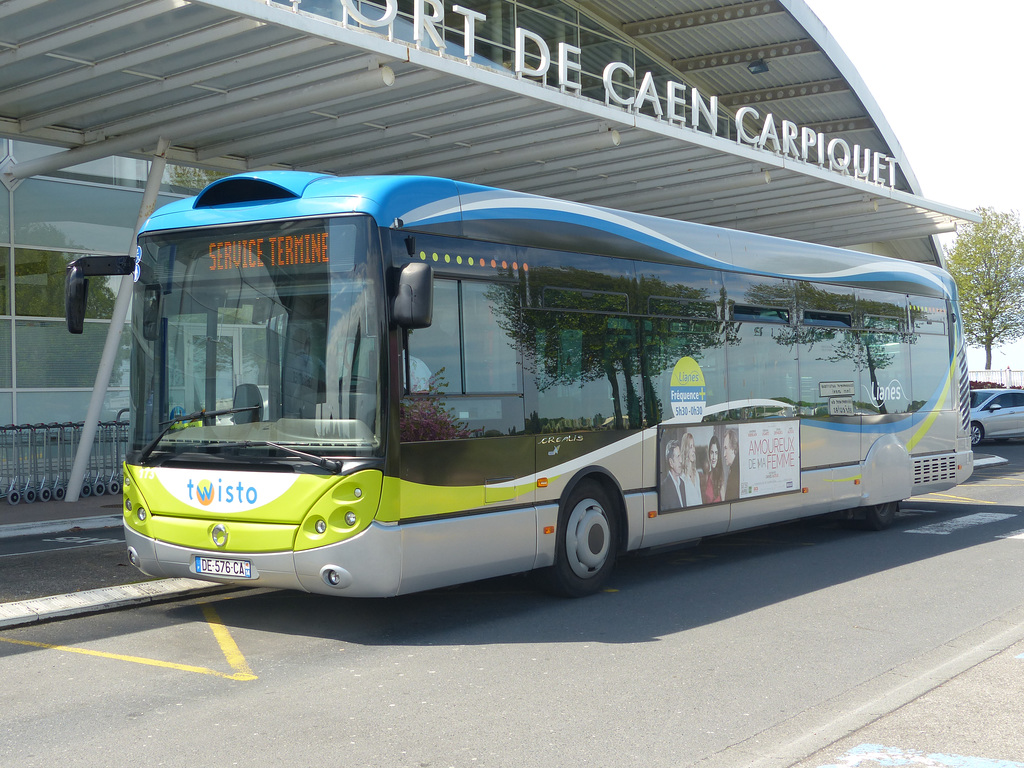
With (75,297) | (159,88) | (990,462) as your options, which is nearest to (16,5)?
(159,88)

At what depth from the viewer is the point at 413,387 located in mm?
7027

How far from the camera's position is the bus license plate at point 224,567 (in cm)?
704

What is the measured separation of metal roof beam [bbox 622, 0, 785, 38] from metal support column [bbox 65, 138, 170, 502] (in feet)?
45.3

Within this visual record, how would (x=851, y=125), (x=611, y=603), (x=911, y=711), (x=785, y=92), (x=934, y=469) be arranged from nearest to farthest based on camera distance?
(x=911, y=711) < (x=611, y=603) < (x=934, y=469) < (x=785, y=92) < (x=851, y=125)

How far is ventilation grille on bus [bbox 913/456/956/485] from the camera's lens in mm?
13095

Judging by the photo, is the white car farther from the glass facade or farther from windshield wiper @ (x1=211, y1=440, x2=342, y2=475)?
windshield wiper @ (x1=211, y1=440, x2=342, y2=475)

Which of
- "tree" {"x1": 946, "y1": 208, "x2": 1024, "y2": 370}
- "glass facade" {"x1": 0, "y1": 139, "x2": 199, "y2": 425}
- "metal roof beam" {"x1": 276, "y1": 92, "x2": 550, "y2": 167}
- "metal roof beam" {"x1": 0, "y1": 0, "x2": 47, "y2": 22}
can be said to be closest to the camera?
Result: "metal roof beam" {"x1": 0, "y1": 0, "x2": 47, "y2": 22}

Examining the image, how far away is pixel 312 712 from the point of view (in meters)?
5.50

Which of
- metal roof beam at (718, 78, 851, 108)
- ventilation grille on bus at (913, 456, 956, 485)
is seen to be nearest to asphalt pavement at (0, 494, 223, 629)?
ventilation grille on bus at (913, 456, 956, 485)

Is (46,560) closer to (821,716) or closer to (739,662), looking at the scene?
(739,662)

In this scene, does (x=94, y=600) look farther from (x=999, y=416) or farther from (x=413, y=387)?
(x=999, y=416)

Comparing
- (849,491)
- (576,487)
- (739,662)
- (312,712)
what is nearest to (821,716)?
(739,662)

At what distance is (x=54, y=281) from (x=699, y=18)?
50.3 ft

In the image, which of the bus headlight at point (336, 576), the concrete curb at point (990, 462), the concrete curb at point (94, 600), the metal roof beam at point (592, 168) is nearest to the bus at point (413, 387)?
the bus headlight at point (336, 576)
